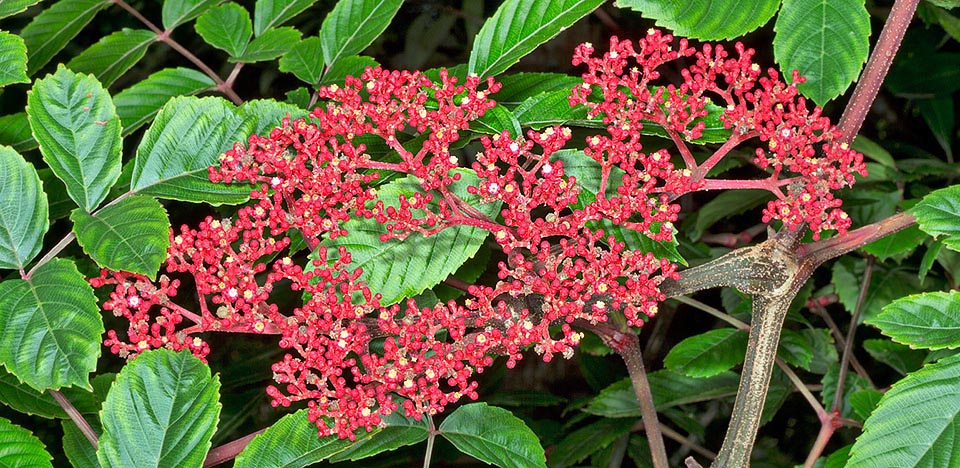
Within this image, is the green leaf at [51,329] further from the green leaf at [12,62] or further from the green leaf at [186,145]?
the green leaf at [12,62]

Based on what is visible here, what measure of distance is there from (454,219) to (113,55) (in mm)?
1073

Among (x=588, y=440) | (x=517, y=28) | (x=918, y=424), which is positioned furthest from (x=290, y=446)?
(x=588, y=440)

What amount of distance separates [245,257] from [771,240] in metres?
0.86

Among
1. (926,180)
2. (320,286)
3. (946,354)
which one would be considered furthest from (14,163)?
(926,180)

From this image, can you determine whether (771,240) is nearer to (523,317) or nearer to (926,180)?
(523,317)


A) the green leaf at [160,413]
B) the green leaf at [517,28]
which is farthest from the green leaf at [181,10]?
the green leaf at [160,413]

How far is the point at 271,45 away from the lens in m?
2.00

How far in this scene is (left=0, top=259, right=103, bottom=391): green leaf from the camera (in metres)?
1.31

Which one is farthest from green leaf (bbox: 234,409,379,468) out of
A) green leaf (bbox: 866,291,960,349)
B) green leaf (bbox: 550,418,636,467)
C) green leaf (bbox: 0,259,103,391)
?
green leaf (bbox: 550,418,636,467)

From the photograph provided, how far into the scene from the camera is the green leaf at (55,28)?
2102 millimetres

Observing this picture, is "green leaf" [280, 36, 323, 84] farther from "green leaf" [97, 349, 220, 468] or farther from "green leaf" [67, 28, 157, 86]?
"green leaf" [97, 349, 220, 468]

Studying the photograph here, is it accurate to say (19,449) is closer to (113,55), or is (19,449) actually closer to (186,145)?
(186,145)

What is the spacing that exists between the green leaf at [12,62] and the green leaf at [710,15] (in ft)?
3.34

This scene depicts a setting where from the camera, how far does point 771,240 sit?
1518mm
